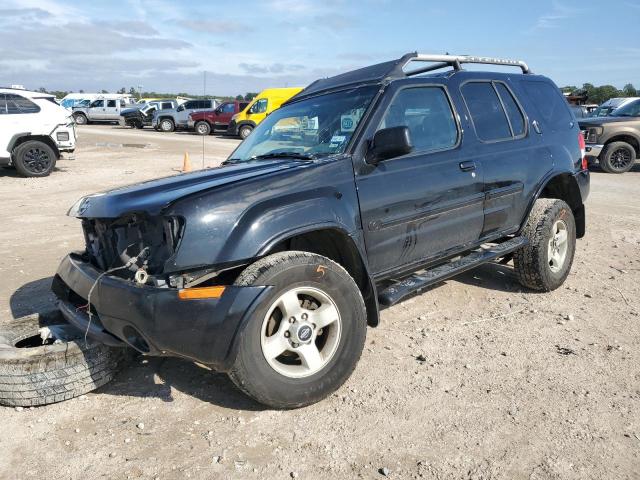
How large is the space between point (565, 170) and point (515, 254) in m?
0.96

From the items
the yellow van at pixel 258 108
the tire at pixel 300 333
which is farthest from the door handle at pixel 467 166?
the yellow van at pixel 258 108

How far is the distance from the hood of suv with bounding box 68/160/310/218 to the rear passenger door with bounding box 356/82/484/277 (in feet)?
1.99

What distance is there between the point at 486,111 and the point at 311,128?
1.59m

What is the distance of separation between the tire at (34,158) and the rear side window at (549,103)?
11576mm

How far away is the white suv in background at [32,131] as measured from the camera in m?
12.2

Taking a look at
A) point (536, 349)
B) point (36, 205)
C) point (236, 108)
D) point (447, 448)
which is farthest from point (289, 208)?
point (236, 108)

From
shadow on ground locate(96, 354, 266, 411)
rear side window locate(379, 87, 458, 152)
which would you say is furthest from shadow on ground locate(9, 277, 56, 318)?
rear side window locate(379, 87, 458, 152)

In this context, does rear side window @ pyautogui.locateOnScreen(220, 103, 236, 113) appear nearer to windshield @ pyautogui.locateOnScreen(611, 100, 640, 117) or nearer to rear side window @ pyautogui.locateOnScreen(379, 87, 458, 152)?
windshield @ pyautogui.locateOnScreen(611, 100, 640, 117)

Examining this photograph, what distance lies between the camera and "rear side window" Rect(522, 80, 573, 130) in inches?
197

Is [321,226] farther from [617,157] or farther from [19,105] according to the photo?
[617,157]

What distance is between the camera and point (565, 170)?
498cm

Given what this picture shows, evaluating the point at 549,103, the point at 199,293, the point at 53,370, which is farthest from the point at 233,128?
the point at 199,293

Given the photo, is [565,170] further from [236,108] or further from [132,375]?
[236,108]

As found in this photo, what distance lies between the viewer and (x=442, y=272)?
396cm
